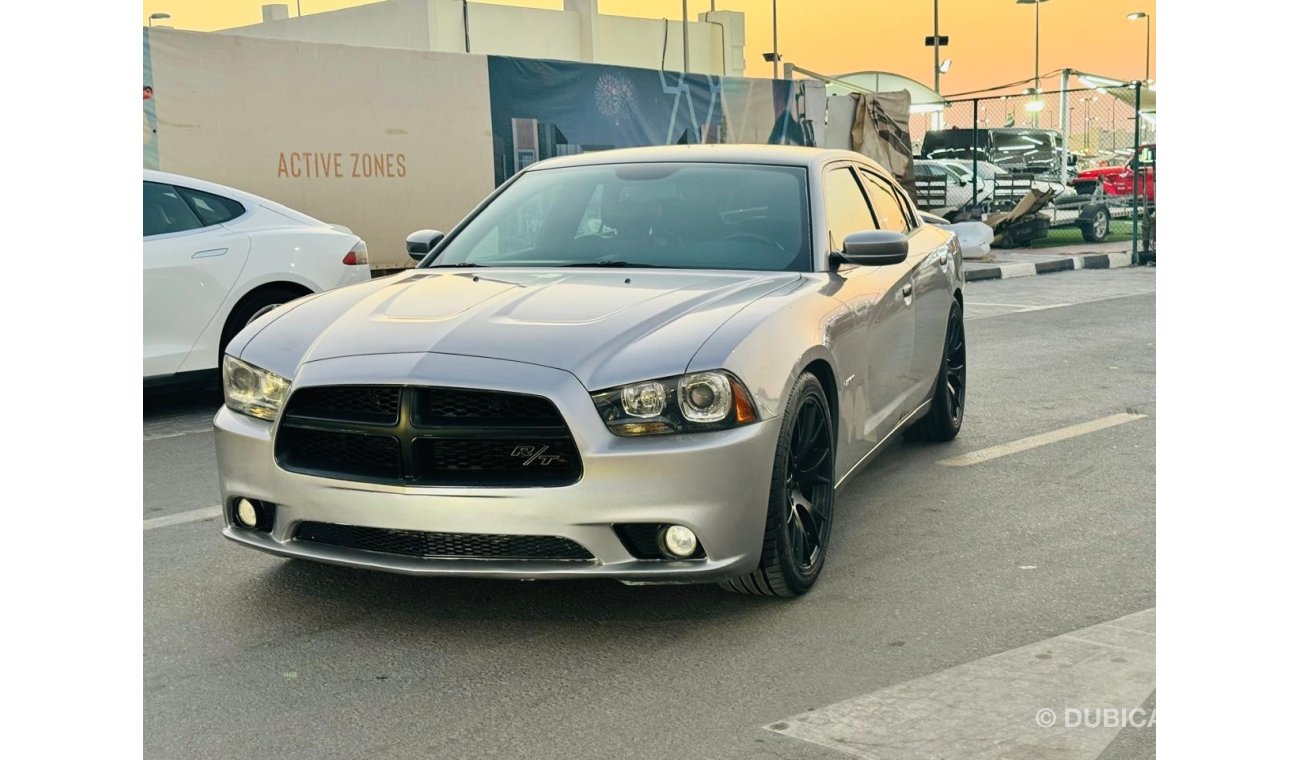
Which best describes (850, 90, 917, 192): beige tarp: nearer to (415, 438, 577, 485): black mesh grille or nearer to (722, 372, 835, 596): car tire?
(722, 372, 835, 596): car tire

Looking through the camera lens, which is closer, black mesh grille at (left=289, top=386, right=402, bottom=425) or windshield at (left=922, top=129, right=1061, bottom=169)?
black mesh grille at (left=289, top=386, right=402, bottom=425)

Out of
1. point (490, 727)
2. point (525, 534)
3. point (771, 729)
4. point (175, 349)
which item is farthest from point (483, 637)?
point (175, 349)

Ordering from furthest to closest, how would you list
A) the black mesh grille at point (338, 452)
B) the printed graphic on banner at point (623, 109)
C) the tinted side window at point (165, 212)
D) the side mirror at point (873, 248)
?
1. the printed graphic on banner at point (623, 109)
2. the tinted side window at point (165, 212)
3. the side mirror at point (873, 248)
4. the black mesh grille at point (338, 452)

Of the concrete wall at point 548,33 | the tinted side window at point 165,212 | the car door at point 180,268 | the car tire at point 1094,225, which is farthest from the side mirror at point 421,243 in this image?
the concrete wall at point 548,33

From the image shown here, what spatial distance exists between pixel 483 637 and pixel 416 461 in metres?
0.58

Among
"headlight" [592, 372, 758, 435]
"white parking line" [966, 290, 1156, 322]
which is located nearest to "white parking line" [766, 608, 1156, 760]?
"headlight" [592, 372, 758, 435]

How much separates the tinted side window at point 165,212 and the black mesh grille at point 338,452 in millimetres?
4534

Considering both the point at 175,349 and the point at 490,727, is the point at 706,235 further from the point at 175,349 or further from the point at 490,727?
the point at 175,349

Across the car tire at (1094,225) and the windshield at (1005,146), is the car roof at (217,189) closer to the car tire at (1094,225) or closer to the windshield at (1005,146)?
the car tire at (1094,225)

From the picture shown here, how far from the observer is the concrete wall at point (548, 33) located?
46.2 m

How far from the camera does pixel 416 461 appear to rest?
408cm

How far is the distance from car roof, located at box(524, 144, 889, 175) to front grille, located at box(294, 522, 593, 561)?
2192mm

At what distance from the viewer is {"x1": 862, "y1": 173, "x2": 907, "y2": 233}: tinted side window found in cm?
639

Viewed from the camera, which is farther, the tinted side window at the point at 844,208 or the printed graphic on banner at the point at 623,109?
the printed graphic on banner at the point at 623,109
